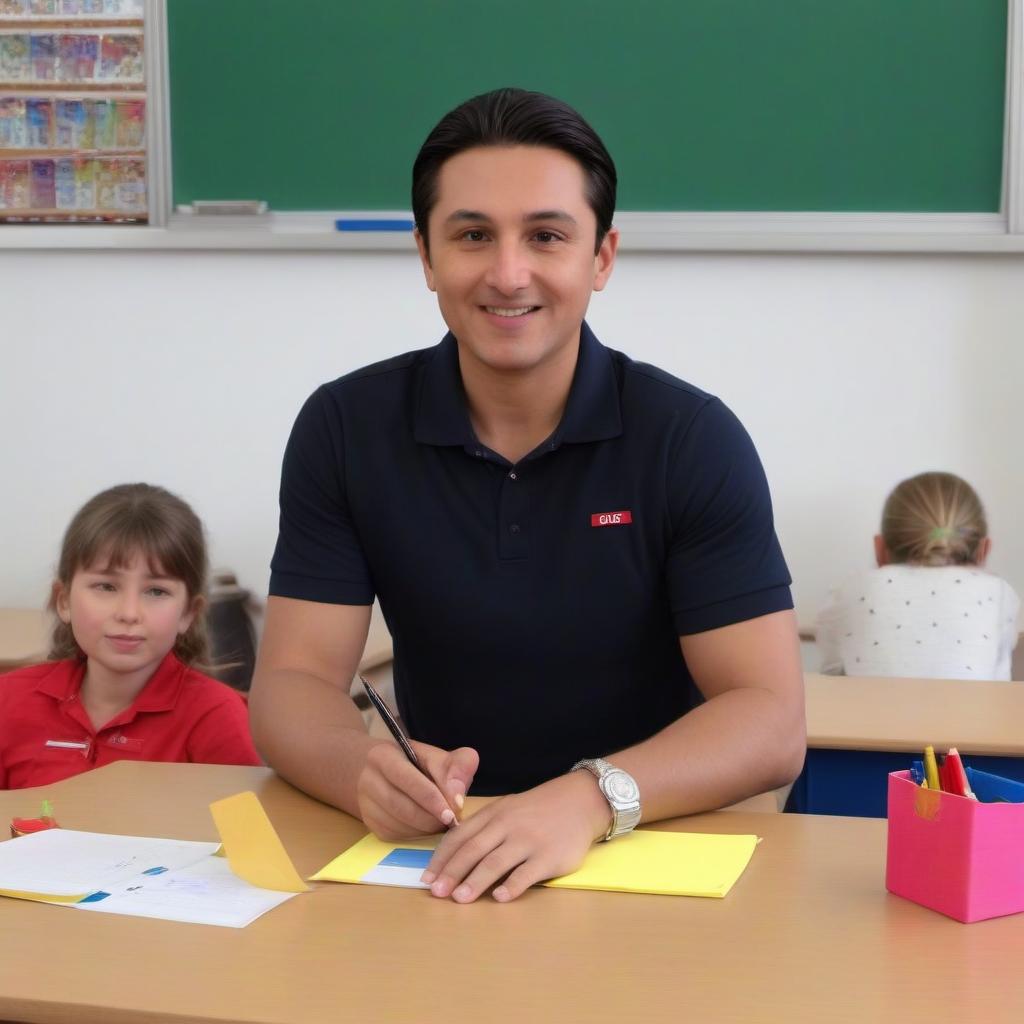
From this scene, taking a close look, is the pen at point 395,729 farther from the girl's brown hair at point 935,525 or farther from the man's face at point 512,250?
the girl's brown hair at point 935,525

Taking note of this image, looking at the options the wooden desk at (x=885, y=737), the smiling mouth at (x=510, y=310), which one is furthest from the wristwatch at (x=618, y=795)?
the wooden desk at (x=885, y=737)

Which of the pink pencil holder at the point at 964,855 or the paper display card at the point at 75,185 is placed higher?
the paper display card at the point at 75,185

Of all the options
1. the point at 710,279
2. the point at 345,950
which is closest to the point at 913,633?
the point at 710,279

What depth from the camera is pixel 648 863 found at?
138cm

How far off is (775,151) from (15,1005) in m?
3.18

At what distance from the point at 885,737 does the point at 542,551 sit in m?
0.77

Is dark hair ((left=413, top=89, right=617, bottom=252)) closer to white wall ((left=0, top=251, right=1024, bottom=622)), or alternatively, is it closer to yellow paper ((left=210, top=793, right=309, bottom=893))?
yellow paper ((left=210, top=793, right=309, bottom=893))

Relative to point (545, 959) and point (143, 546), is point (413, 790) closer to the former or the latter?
point (545, 959)

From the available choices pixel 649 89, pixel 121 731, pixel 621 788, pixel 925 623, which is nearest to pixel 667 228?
pixel 649 89

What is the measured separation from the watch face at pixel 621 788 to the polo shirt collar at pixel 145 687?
3.70ft

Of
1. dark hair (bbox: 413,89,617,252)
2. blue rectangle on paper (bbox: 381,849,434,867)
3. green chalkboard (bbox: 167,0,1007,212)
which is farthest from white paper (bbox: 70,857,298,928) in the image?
green chalkboard (bbox: 167,0,1007,212)

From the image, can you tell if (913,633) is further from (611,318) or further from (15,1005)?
(15,1005)

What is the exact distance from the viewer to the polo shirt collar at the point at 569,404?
1.82 m

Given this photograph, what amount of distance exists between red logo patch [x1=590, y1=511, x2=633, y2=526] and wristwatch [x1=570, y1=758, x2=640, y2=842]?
0.40 meters
